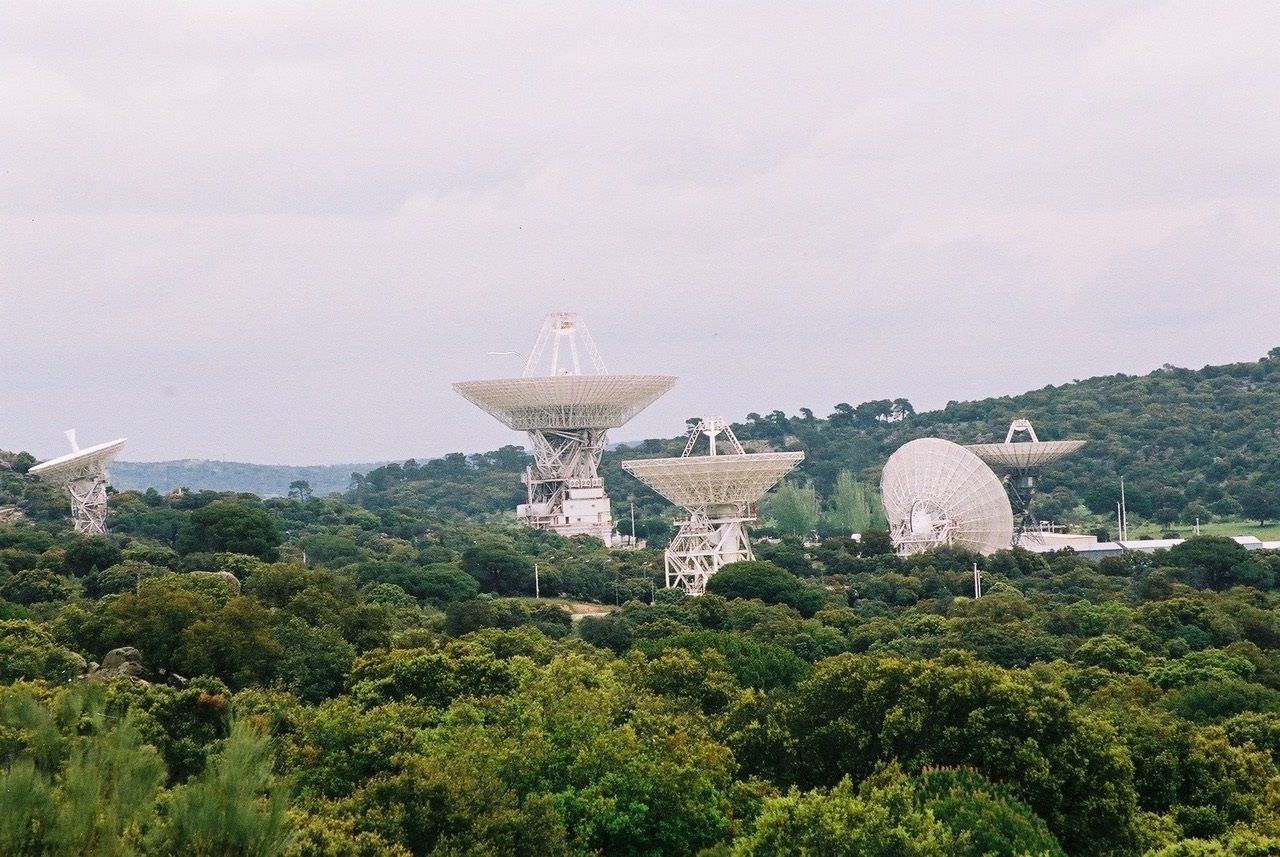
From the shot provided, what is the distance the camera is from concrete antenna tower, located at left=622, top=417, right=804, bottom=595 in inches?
3332

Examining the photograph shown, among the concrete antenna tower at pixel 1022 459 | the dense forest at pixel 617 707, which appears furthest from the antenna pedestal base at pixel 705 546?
the concrete antenna tower at pixel 1022 459

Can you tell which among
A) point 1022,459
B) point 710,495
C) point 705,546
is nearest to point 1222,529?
point 1022,459

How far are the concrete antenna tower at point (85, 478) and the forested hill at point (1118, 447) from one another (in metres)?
66.8

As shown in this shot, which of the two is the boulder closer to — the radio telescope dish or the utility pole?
the radio telescope dish

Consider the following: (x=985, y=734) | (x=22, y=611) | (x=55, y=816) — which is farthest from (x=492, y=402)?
(x=55, y=816)

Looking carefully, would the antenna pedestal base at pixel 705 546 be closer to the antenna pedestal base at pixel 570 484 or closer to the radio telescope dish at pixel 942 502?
the radio telescope dish at pixel 942 502

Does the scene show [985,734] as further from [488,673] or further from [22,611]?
[22,611]

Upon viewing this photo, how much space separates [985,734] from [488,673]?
1406 cm

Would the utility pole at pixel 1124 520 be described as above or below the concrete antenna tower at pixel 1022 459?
below

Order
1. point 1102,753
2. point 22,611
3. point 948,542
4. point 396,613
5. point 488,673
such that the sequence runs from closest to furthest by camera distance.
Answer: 1. point 1102,753
2. point 488,673
3. point 22,611
4. point 396,613
5. point 948,542

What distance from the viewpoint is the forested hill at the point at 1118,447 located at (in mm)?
139000

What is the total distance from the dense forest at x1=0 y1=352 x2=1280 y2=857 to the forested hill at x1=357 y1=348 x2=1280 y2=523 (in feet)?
162

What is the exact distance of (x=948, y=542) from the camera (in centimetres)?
9588

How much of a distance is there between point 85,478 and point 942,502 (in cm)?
4211
